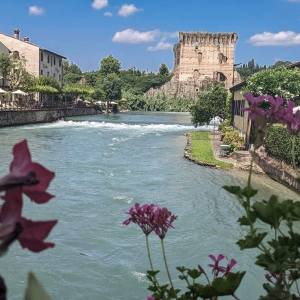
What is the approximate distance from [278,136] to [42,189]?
48.1ft

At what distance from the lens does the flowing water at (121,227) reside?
6.82m

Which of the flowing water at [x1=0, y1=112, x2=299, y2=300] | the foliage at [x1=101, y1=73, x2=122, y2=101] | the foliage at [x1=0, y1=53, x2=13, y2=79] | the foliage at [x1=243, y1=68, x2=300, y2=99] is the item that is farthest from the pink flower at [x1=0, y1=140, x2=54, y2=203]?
the foliage at [x1=101, y1=73, x2=122, y2=101]

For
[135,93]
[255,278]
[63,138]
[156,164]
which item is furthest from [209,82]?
[255,278]

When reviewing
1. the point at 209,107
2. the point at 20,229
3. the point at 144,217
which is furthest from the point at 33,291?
the point at 209,107

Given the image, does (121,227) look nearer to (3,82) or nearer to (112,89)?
(3,82)

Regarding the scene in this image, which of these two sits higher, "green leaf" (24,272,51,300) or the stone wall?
"green leaf" (24,272,51,300)

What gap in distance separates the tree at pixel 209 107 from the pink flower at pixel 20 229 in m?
31.9

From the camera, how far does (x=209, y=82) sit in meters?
84.7

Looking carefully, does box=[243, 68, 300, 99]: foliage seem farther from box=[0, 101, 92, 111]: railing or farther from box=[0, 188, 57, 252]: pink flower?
box=[0, 101, 92, 111]: railing

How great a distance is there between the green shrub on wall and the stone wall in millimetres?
25151

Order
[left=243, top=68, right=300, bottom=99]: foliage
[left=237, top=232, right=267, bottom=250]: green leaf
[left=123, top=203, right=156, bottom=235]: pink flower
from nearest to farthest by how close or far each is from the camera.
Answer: [left=237, top=232, right=267, bottom=250]: green leaf < [left=123, top=203, right=156, bottom=235]: pink flower < [left=243, top=68, right=300, bottom=99]: foliage

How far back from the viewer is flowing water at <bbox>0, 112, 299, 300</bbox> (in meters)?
6.82

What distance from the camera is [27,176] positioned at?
2.70 ft

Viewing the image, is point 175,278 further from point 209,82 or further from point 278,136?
point 209,82
